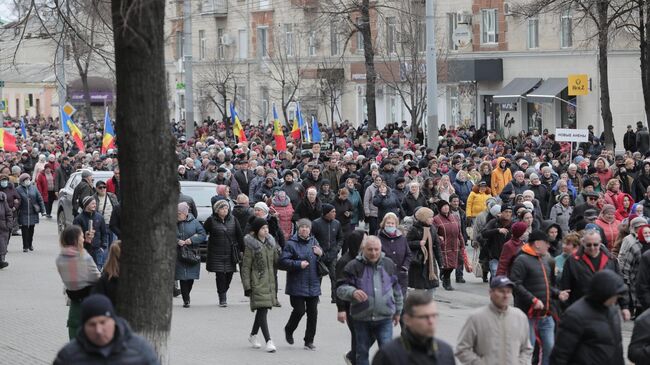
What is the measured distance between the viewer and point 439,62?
54.1 metres

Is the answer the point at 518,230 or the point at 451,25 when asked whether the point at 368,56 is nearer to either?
the point at 451,25

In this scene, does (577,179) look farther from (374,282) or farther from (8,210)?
(374,282)

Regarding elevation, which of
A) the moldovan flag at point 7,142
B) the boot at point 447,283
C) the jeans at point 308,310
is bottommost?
the boot at point 447,283

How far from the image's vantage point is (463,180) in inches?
984

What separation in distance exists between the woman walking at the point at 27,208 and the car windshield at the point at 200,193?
2.77 m

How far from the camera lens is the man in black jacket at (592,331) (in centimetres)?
902

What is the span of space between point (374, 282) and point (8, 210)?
1187cm

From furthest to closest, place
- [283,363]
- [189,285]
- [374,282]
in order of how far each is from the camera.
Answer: [189,285] → [283,363] → [374,282]

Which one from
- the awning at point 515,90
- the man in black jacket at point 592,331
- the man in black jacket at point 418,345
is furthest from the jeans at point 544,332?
the awning at point 515,90

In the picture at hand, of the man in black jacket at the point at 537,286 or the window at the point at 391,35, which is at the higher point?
the window at the point at 391,35

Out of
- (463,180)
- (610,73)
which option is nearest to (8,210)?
(463,180)

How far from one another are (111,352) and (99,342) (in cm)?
8

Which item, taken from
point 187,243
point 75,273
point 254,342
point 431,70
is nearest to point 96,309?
point 75,273

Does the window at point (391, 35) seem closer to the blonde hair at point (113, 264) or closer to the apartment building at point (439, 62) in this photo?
the apartment building at point (439, 62)
